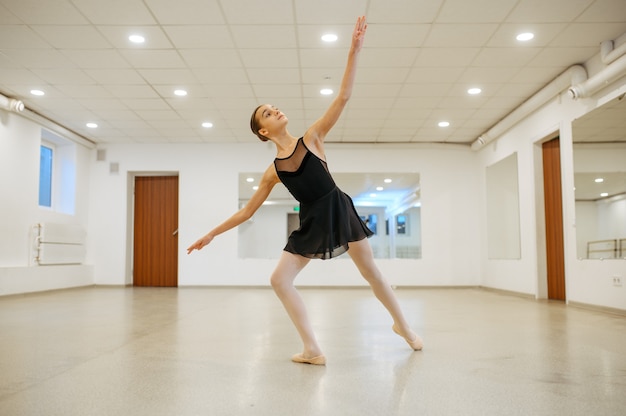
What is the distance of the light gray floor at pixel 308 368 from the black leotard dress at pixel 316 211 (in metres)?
0.59

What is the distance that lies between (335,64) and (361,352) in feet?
13.3

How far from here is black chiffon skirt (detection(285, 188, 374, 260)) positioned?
7.96ft

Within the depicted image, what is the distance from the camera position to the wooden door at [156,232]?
10.3 m

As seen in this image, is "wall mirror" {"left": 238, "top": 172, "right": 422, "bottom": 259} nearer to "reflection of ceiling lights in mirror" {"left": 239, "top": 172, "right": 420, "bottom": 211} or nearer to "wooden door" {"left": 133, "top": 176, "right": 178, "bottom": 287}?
"reflection of ceiling lights in mirror" {"left": 239, "top": 172, "right": 420, "bottom": 211}

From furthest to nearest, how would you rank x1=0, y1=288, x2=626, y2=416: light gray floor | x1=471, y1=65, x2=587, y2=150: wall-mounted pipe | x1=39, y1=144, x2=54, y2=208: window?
x1=39, y1=144, x2=54, y2=208: window → x1=471, y1=65, x2=587, y2=150: wall-mounted pipe → x1=0, y1=288, x2=626, y2=416: light gray floor

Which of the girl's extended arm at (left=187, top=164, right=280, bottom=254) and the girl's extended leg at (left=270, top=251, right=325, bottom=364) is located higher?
the girl's extended arm at (left=187, top=164, right=280, bottom=254)

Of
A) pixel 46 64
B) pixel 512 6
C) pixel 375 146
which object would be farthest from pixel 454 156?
pixel 46 64

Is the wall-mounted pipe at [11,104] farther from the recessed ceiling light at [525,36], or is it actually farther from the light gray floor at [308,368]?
the recessed ceiling light at [525,36]

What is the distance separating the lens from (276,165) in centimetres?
254

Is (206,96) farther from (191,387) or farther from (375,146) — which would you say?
(191,387)

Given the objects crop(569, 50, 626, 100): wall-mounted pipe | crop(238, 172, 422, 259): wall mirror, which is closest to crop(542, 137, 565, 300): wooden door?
crop(569, 50, 626, 100): wall-mounted pipe

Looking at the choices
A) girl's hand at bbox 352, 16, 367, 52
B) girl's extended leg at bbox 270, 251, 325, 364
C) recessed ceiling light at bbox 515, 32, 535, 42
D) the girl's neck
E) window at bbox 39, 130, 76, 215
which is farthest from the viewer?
window at bbox 39, 130, 76, 215

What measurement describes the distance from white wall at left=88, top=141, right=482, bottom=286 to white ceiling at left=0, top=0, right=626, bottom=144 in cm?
167

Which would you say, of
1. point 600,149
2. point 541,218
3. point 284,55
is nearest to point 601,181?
point 600,149
